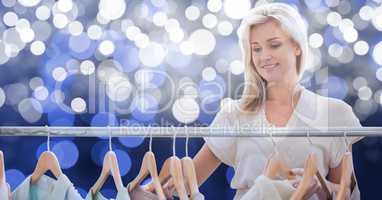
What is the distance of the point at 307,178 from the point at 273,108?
0.28 meters

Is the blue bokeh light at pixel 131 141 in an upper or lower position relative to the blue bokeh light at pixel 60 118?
lower

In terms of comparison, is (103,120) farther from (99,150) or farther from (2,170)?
(2,170)

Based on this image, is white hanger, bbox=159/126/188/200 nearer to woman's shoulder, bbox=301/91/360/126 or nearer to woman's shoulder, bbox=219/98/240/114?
woman's shoulder, bbox=219/98/240/114

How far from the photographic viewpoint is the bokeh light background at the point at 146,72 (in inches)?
73.8

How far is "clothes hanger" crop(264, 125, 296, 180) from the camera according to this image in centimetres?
180

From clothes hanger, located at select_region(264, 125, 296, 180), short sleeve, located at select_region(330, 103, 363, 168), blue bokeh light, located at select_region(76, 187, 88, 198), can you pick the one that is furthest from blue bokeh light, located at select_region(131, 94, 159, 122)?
short sleeve, located at select_region(330, 103, 363, 168)

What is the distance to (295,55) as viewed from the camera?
1.86 m

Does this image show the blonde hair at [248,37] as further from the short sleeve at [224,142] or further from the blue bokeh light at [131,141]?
the blue bokeh light at [131,141]

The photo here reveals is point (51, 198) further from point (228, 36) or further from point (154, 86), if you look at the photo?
point (228, 36)

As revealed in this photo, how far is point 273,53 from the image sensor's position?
185 centimetres

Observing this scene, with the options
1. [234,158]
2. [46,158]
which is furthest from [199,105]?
[46,158]

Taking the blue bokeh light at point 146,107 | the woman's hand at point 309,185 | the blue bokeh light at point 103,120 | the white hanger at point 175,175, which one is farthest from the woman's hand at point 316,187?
the blue bokeh light at point 103,120

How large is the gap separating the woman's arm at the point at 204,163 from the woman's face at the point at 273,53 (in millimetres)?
331

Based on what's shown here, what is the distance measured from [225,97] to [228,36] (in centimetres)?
22
